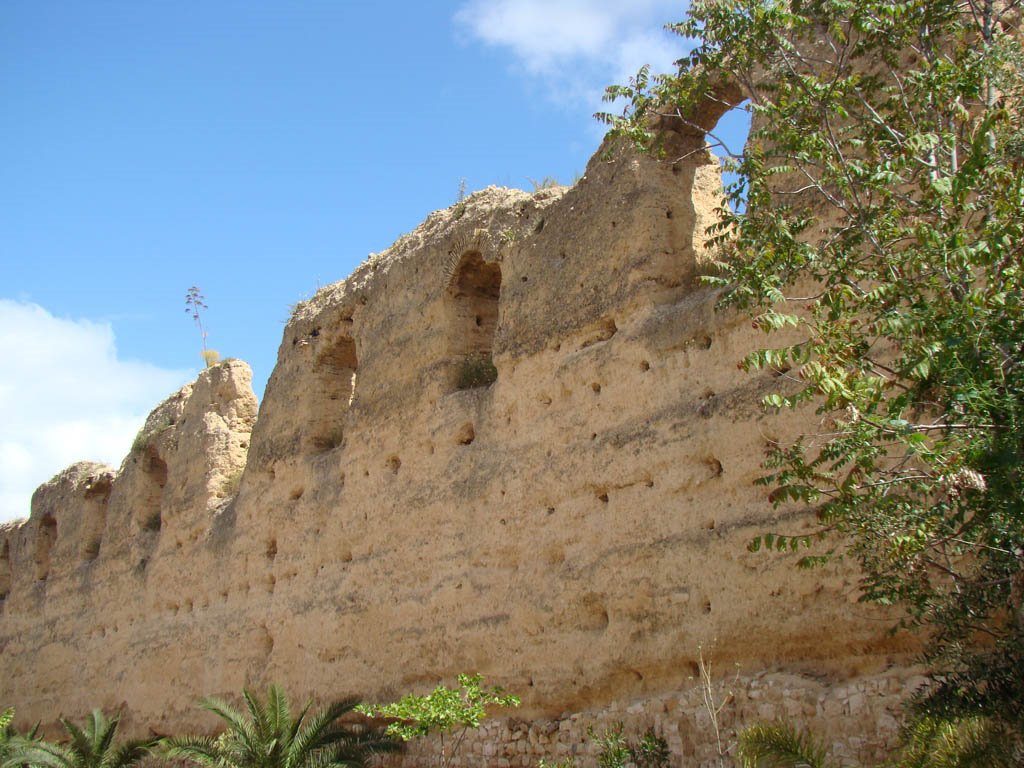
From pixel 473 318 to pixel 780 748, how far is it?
603 cm

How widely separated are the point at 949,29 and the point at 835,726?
3.67 metres

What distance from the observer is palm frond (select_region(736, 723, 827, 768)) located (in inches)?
182

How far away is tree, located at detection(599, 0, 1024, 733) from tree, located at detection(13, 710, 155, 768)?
28.7ft

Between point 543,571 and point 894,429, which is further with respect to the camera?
point 543,571

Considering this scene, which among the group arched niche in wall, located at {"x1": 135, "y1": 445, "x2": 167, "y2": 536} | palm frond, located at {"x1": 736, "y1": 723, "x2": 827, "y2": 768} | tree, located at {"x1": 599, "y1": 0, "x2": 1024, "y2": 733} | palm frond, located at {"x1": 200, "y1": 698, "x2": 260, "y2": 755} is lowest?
palm frond, located at {"x1": 736, "y1": 723, "x2": 827, "y2": 768}

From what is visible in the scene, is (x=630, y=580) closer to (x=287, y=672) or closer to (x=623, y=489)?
(x=623, y=489)

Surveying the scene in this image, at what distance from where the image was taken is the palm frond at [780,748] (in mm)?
4625

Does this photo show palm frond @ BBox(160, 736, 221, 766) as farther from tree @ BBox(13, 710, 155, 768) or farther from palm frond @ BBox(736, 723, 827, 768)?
palm frond @ BBox(736, 723, 827, 768)

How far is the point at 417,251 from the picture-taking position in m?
10.5

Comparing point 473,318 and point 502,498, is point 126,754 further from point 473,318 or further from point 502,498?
point 473,318

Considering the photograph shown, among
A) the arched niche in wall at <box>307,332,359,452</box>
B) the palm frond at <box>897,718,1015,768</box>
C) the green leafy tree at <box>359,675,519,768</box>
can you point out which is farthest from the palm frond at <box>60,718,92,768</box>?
the palm frond at <box>897,718,1015,768</box>

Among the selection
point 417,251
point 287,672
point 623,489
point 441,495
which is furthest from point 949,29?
point 287,672

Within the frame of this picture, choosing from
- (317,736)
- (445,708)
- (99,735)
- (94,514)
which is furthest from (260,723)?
(94,514)

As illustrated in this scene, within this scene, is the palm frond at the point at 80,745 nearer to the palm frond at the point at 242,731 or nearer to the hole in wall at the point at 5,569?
the palm frond at the point at 242,731
